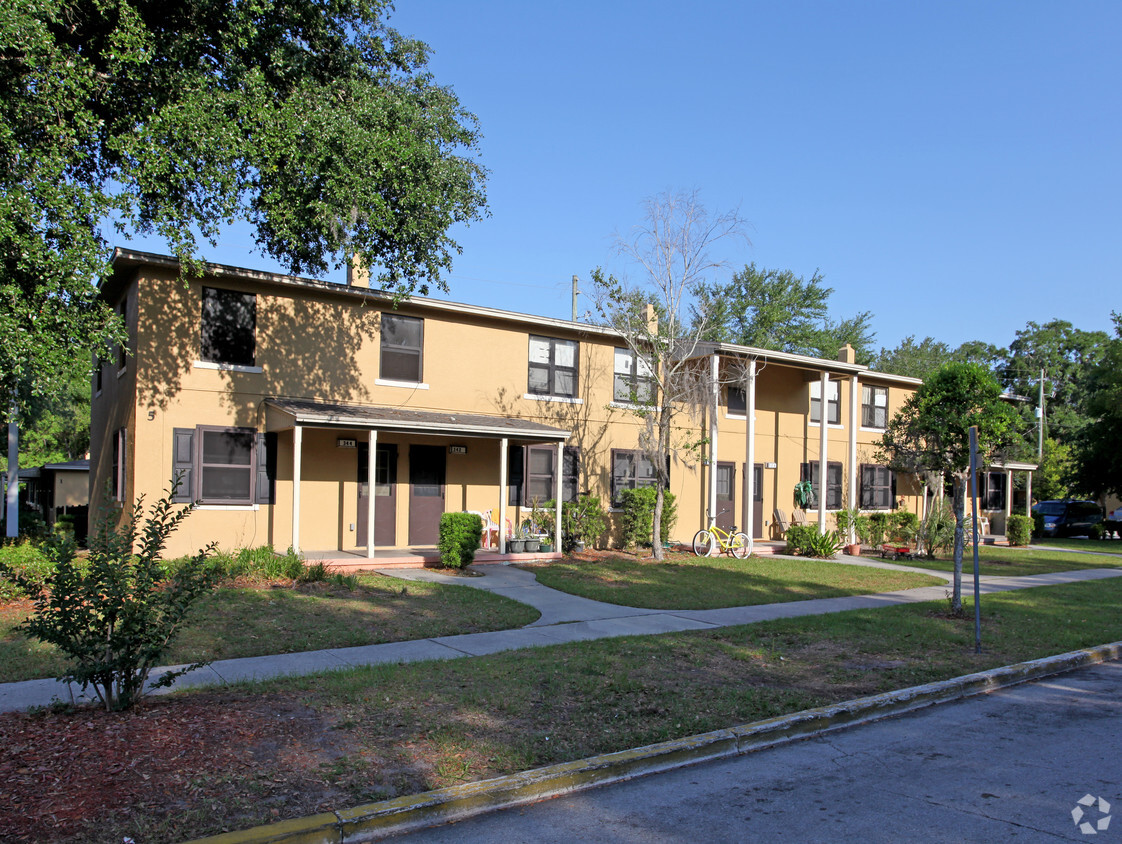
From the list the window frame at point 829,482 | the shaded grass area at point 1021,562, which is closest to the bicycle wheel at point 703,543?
the shaded grass area at point 1021,562

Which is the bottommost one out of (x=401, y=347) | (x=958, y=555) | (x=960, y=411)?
(x=958, y=555)

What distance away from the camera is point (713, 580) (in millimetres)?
15609

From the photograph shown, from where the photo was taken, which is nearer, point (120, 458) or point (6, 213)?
point (6, 213)

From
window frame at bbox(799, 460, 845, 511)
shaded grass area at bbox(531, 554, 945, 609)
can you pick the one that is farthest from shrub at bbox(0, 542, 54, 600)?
window frame at bbox(799, 460, 845, 511)

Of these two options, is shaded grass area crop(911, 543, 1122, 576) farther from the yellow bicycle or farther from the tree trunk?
the tree trunk

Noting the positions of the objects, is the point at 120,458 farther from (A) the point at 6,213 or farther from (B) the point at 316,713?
(B) the point at 316,713

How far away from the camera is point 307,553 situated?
1603 centimetres

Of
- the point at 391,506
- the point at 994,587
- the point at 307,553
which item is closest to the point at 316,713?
the point at 307,553

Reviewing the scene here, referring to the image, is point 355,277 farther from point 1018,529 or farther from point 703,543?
point 1018,529

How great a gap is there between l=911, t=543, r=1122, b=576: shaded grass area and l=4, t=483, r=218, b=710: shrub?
16.5 metres

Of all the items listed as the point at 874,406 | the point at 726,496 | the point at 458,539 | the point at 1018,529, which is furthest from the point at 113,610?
the point at 1018,529

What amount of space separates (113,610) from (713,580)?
38.5ft

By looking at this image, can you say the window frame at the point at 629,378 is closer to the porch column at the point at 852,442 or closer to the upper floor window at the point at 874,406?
the porch column at the point at 852,442

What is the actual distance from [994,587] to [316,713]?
47.0ft
